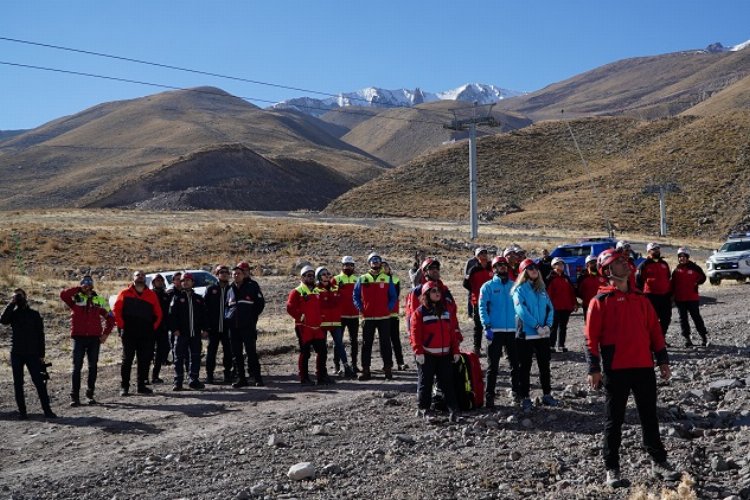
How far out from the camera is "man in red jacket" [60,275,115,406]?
40.6ft

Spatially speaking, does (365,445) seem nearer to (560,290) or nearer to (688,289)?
(560,290)

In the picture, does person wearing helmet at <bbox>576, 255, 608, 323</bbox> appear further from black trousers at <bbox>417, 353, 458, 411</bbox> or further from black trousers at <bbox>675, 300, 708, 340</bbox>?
black trousers at <bbox>417, 353, 458, 411</bbox>

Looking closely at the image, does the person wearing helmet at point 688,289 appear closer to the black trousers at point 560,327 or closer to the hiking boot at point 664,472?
the black trousers at point 560,327

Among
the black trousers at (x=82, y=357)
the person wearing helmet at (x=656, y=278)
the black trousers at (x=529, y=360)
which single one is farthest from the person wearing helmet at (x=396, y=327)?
the black trousers at (x=82, y=357)

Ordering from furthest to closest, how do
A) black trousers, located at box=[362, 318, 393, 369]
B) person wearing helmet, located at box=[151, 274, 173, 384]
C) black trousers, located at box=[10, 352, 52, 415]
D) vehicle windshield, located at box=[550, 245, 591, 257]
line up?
vehicle windshield, located at box=[550, 245, 591, 257], person wearing helmet, located at box=[151, 274, 173, 384], black trousers, located at box=[362, 318, 393, 369], black trousers, located at box=[10, 352, 52, 415]

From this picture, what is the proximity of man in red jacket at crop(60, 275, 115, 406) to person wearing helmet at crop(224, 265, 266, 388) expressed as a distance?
81.6 inches

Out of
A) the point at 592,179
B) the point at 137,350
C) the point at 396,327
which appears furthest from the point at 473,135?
the point at 137,350

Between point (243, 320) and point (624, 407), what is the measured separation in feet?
25.1

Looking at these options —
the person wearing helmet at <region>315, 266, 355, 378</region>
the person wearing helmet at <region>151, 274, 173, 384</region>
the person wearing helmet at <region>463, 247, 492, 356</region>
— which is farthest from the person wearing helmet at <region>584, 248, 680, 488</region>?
the person wearing helmet at <region>151, 274, 173, 384</region>

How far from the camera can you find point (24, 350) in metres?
11.5

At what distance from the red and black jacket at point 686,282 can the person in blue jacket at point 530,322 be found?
559 cm

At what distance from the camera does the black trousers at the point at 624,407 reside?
269 inches

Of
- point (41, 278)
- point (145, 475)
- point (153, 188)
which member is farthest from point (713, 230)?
point (153, 188)

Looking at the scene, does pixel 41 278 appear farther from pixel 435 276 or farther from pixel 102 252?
pixel 435 276
